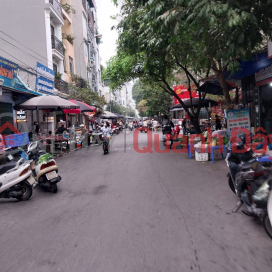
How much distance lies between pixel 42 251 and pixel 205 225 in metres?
2.37

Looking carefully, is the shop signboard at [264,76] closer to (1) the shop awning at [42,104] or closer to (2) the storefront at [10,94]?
(1) the shop awning at [42,104]

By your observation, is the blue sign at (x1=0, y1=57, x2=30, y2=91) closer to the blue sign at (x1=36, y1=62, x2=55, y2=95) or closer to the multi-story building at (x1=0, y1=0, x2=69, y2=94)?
the blue sign at (x1=36, y1=62, x2=55, y2=95)

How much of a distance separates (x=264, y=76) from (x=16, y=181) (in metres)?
9.30

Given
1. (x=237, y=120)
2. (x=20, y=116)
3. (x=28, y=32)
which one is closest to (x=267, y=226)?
(x=237, y=120)

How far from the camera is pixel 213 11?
5.25 m

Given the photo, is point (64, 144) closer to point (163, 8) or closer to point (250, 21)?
point (163, 8)

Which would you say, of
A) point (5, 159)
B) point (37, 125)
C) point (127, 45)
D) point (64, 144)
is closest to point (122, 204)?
point (5, 159)

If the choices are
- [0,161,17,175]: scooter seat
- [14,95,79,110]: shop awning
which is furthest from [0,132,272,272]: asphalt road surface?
[14,95,79,110]: shop awning

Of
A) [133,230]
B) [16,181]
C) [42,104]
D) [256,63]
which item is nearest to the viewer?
[133,230]

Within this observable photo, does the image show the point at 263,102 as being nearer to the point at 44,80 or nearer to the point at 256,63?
the point at 256,63

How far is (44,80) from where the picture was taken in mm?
16906

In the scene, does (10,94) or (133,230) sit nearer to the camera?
(133,230)

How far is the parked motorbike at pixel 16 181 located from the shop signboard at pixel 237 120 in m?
6.99

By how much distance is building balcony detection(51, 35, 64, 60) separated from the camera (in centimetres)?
2082
